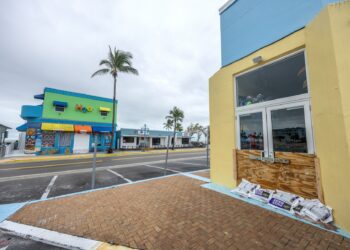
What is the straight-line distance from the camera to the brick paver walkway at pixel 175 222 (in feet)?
8.31

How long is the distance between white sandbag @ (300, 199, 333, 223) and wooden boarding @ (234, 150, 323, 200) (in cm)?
17

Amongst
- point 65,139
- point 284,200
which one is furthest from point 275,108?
point 65,139

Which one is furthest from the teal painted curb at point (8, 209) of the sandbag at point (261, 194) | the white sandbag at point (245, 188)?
the sandbag at point (261, 194)

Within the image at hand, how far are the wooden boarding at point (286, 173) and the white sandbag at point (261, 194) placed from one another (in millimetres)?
190

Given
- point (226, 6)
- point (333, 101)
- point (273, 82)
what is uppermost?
point (226, 6)

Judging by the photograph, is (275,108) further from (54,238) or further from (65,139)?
(65,139)

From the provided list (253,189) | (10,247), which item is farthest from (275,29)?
(10,247)

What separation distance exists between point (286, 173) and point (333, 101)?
2066mm

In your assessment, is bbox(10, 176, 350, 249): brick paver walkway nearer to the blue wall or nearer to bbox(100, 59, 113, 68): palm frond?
the blue wall

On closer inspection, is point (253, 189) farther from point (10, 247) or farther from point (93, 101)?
point (93, 101)

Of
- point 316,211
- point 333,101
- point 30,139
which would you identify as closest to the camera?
point 333,101

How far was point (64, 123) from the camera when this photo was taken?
19.7 metres

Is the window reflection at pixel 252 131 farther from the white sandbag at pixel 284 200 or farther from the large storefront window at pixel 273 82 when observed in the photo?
the white sandbag at pixel 284 200

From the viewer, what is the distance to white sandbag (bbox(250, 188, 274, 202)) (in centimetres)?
417
